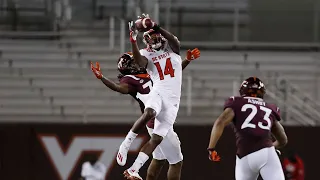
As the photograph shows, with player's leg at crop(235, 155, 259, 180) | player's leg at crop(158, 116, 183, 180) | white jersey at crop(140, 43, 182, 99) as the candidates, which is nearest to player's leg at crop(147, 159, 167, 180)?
player's leg at crop(158, 116, 183, 180)

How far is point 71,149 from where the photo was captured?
1712cm

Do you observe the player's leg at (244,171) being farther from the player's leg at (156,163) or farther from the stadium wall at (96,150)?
the stadium wall at (96,150)

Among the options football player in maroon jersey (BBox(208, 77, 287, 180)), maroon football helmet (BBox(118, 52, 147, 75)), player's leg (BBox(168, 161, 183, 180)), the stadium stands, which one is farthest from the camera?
the stadium stands

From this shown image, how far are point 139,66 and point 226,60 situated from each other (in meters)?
7.75

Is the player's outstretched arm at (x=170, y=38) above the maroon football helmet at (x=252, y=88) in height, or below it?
above

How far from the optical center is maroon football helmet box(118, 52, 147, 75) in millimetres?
11945

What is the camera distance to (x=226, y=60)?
63.1 ft

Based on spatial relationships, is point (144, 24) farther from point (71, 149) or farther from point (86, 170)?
point (71, 149)

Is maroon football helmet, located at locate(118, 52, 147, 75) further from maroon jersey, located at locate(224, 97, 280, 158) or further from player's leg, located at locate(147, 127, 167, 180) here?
maroon jersey, located at locate(224, 97, 280, 158)

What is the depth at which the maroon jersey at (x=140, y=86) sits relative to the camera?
11.9 m

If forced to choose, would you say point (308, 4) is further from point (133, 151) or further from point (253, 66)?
point (133, 151)

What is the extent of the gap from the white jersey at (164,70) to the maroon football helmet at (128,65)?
0.47 metres

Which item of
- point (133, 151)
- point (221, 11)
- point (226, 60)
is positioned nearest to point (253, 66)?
point (226, 60)

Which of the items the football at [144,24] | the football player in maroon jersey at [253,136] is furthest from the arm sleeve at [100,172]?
the football player in maroon jersey at [253,136]
